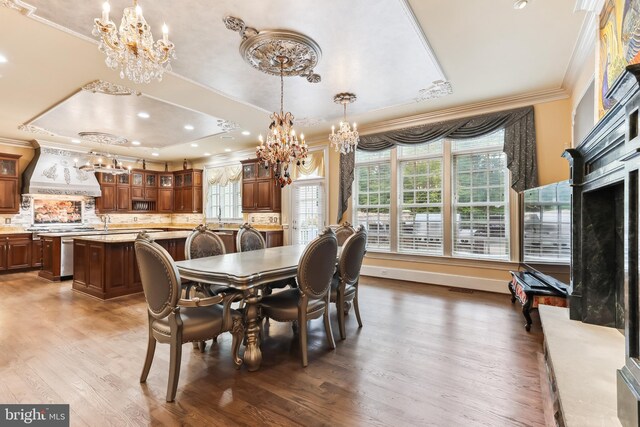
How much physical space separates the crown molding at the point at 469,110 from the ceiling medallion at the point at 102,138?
17.3 ft

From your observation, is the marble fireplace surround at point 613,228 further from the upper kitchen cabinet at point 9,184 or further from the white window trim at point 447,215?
the upper kitchen cabinet at point 9,184

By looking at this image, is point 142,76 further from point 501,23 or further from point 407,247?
point 407,247

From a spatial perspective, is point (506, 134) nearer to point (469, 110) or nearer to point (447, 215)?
point (469, 110)

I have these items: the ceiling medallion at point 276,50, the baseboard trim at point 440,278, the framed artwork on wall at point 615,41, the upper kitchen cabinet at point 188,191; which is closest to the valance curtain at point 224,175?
the upper kitchen cabinet at point 188,191

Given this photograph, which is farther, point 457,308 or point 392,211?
point 392,211

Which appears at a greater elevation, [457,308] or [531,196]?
[531,196]

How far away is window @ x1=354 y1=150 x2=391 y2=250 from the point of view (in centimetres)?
595

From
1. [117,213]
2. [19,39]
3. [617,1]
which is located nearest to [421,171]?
[617,1]

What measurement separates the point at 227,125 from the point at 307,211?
2.47 meters

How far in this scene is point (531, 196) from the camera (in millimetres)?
3820

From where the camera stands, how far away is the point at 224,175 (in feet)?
28.6

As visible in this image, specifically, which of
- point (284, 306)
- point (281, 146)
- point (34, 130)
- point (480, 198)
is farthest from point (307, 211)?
point (34, 130)

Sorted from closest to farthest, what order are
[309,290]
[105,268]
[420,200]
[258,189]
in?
[309,290], [105,268], [420,200], [258,189]

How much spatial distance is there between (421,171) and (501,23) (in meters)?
2.96
